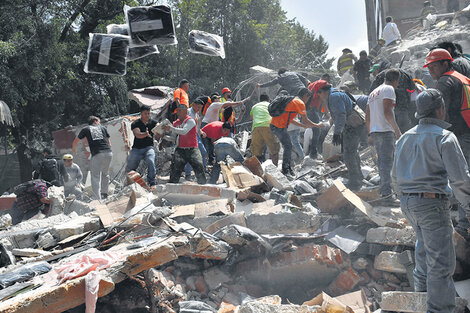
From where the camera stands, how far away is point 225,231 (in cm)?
467

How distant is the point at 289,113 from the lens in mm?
7113

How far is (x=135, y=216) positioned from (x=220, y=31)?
19.9 m

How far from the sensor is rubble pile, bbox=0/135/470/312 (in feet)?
11.5

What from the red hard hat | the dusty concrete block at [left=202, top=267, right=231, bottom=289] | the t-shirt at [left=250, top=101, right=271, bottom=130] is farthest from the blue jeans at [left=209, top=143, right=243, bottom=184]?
the red hard hat

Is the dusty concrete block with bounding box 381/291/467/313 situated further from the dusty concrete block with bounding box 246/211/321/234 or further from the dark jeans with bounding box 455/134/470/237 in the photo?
the dusty concrete block with bounding box 246/211/321/234

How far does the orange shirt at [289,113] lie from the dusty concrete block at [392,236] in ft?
9.46

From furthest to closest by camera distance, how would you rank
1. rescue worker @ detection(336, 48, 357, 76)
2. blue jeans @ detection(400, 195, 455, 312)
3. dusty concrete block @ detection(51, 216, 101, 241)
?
rescue worker @ detection(336, 48, 357, 76)
dusty concrete block @ detection(51, 216, 101, 241)
blue jeans @ detection(400, 195, 455, 312)

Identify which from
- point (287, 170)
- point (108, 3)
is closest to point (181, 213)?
point (287, 170)

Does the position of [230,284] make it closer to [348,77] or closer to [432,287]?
[432,287]

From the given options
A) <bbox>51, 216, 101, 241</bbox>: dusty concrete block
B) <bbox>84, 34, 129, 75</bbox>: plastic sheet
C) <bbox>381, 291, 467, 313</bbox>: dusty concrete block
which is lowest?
<bbox>381, 291, 467, 313</bbox>: dusty concrete block

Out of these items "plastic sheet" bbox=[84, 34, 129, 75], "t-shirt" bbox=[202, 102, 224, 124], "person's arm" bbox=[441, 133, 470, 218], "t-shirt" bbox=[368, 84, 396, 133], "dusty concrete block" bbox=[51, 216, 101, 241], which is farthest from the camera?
"t-shirt" bbox=[202, 102, 224, 124]

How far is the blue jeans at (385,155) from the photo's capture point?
17.2ft

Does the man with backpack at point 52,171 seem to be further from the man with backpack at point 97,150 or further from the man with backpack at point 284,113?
the man with backpack at point 284,113

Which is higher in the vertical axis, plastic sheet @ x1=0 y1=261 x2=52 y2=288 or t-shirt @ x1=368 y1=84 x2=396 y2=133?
t-shirt @ x1=368 y1=84 x2=396 y2=133
